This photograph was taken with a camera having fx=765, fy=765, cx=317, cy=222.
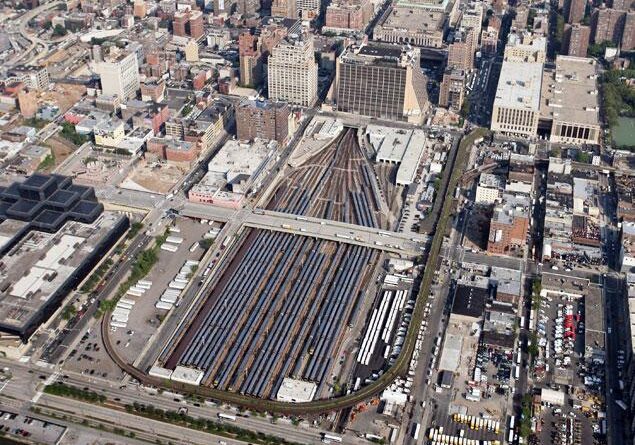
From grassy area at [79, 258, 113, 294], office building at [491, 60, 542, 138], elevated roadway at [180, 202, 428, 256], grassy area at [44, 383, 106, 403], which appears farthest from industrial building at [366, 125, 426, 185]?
grassy area at [44, 383, 106, 403]

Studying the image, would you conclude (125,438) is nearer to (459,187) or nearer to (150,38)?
(459,187)

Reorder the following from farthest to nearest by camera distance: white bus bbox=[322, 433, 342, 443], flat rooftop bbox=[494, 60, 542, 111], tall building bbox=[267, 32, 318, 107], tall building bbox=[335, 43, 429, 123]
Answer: tall building bbox=[267, 32, 318, 107], tall building bbox=[335, 43, 429, 123], flat rooftop bbox=[494, 60, 542, 111], white bus bbox=[322, 433, 342, 443]

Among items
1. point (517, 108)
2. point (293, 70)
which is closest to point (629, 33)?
point (517, 108)

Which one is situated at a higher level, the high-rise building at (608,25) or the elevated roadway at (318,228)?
the high-rise building at (608,25)

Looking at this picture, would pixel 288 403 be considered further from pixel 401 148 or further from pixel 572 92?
pixel 572 92

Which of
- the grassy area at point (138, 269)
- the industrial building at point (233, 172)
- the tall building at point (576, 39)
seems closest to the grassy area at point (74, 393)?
the grassy area at point (138, 269)

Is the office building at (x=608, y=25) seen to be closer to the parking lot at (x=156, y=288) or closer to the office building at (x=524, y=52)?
the office building at (x=524, y=52)

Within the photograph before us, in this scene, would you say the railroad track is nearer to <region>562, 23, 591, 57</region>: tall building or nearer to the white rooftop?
the white rooftop
